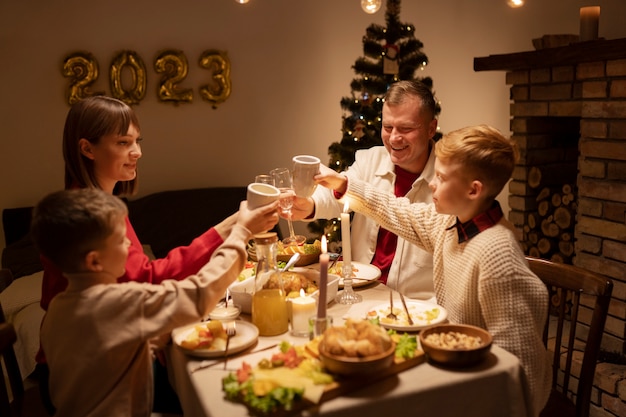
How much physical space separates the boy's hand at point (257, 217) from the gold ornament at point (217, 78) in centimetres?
292

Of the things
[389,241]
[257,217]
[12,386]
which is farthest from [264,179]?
[12,386]

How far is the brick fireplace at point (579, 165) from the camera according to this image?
312 cm

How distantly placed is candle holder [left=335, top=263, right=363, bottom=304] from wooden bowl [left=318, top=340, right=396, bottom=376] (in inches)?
22.6

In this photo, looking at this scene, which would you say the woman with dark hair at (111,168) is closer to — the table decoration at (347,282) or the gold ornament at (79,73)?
the table decoration at (347,282)

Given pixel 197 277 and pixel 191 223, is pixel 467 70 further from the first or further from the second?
pixel 197 277

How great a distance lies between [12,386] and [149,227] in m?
2.27

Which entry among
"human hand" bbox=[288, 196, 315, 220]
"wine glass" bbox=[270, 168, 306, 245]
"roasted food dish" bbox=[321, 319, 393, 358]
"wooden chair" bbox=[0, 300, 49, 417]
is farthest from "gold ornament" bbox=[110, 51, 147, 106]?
"roasted food dish" bbox=[321, 319, 393, 358]

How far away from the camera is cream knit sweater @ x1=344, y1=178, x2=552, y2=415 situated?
1613mm

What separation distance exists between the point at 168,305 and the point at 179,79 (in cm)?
320

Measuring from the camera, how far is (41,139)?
4.18 metres

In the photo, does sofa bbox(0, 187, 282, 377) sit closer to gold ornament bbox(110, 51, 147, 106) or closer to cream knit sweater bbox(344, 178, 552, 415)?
gold ornament bbox(110, 51, 147, 106)

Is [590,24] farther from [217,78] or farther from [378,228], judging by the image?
[217,78]

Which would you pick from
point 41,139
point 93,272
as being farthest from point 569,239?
point 41,139

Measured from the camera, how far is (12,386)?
1.91 meters
